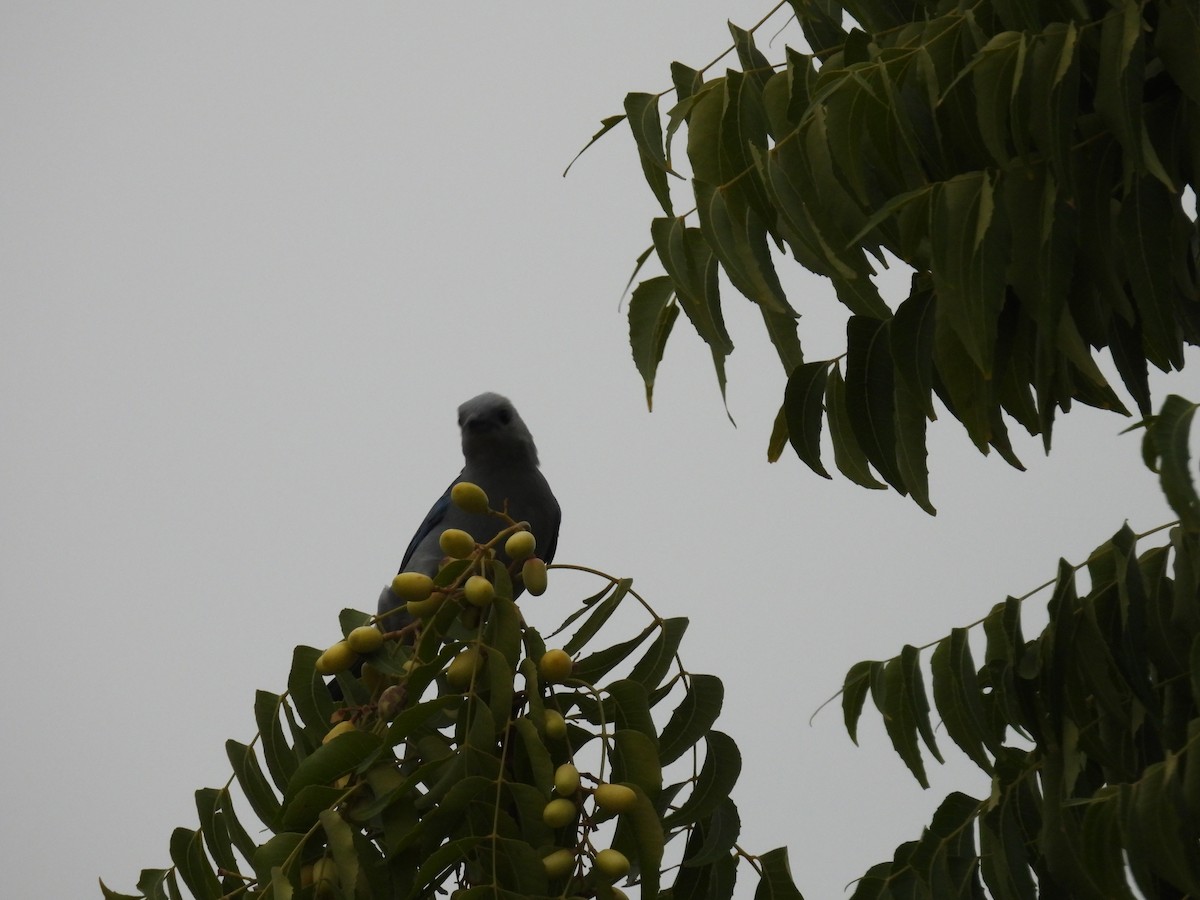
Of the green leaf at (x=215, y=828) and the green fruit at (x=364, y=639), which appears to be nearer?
the green fruit at (x=364, y=639)

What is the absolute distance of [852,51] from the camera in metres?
2.14

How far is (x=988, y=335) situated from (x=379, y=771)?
113 cm

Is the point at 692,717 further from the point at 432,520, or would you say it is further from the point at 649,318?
the point at 432,520

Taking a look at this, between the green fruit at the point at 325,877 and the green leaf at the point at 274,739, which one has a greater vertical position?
the green leaf at the point at 274,739

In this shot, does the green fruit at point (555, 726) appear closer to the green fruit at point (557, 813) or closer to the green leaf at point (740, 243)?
the green fruit at point (557, 813)

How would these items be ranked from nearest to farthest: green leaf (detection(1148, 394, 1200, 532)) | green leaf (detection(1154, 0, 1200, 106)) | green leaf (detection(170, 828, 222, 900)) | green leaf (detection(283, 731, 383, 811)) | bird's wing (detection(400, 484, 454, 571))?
green leaf (detection(1148, 394, 1200, 532)) → green leaf (detection(1154, 0, 1200, 106)) → green leaf (detection(283, 731, 383, 811)) → green leaf (detection(170, 828, 222, 900)) → bird's wing (detection(400, 484, 454, 571))

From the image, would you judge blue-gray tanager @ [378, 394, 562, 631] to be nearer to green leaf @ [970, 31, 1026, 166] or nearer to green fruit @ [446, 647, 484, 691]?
green fruit @ [446, 647, 484, 691]

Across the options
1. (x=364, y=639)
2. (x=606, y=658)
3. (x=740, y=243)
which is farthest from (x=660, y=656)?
(x=740, y=243)

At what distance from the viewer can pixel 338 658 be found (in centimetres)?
216

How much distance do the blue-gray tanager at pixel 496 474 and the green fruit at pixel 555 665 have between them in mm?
2776

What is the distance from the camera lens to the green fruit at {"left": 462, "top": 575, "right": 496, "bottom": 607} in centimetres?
201

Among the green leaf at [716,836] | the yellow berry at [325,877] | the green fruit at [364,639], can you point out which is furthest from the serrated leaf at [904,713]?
the yellow berry at [325,877]

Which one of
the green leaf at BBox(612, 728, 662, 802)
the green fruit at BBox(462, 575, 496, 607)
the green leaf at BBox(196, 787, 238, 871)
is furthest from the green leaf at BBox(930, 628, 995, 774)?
the green leaf at BBox(196, 787, 238, 871)

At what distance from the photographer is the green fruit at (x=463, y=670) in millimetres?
2004
